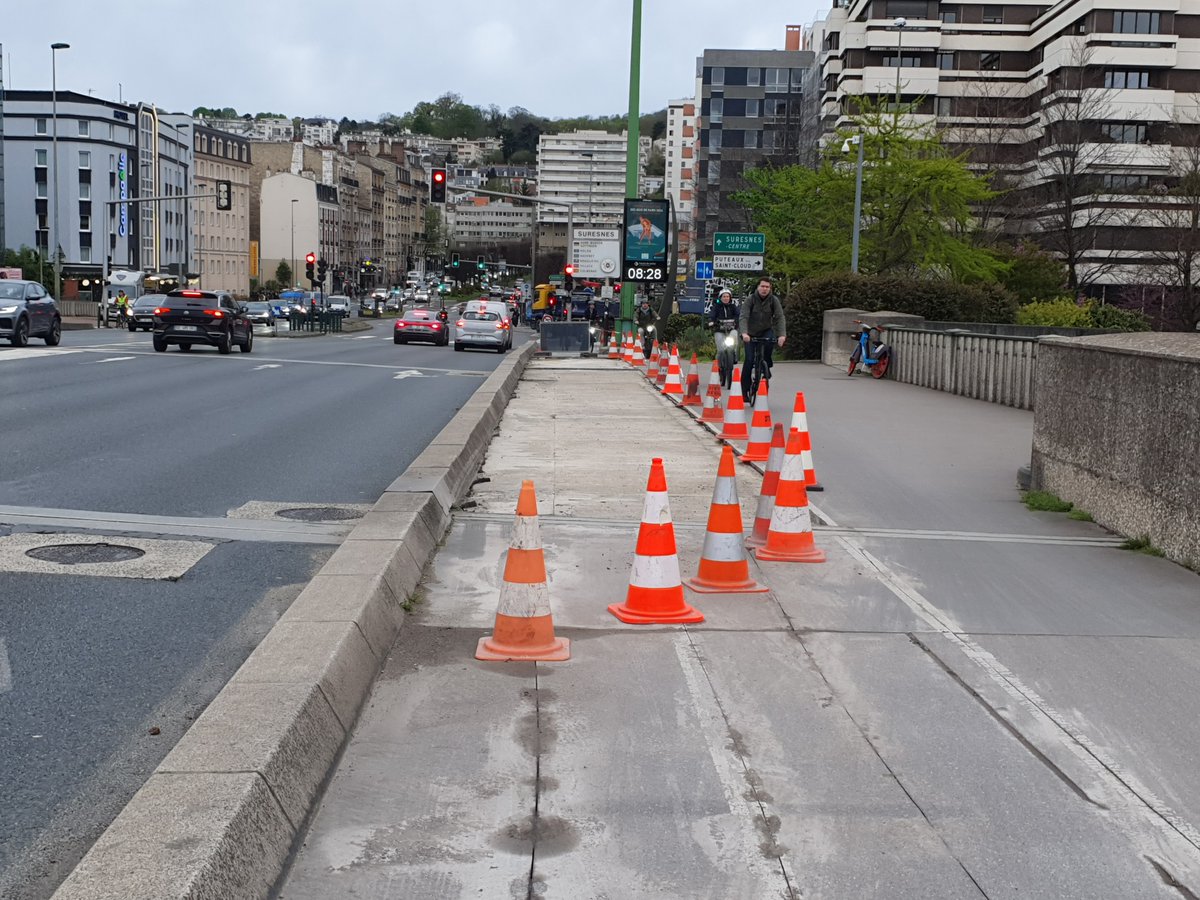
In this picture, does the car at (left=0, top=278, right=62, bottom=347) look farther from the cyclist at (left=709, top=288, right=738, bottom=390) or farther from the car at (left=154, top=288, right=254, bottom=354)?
the cyclist at (left=709, top=288, right=738, bottom=390)

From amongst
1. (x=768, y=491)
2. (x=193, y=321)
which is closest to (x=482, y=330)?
(x=193, y=321)

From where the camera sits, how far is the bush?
3609cm

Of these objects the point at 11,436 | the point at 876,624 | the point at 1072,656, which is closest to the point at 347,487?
the point at 11,436

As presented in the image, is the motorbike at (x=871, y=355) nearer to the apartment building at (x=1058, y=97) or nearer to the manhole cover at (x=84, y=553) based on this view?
the manhole cover at (x=84, y=553)

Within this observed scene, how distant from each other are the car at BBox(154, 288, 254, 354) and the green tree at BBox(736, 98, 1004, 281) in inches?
810

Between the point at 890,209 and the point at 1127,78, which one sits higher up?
the point at 1127,78

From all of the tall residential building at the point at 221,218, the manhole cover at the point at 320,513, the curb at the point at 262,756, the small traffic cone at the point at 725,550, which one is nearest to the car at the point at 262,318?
the manhole cover at the point at 320,513

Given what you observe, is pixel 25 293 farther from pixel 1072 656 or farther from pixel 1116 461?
pixel 1072 656

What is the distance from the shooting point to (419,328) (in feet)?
162

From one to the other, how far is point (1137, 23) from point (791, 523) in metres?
85.4

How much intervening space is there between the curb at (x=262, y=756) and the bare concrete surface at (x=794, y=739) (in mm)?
120

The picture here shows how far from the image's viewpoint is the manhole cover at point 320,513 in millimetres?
9836

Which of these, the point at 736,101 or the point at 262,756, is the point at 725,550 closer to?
the point at 262,756

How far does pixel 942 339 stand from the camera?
26203 millimetres
